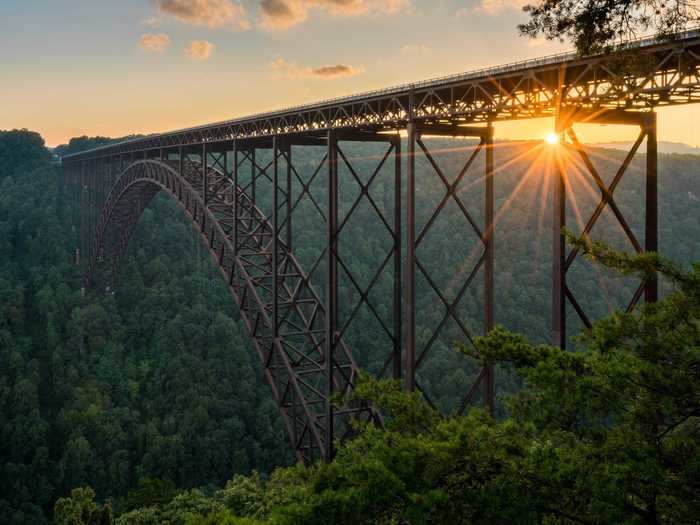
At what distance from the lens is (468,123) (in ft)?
48.5

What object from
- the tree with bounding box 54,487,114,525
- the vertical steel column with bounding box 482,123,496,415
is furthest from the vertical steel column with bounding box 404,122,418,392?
the tree with bounding box 54,487,114,525

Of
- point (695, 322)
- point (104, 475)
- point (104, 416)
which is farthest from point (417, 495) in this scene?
point (104, 416)

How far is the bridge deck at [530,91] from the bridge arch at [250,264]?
240 inches

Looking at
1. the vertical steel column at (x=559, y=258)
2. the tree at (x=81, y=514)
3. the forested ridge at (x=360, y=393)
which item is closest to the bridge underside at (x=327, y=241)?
the vertical steel column at (x=559, y=258)

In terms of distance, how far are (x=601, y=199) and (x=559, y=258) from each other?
4.06 feet

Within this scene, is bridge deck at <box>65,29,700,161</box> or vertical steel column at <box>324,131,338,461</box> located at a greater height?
bridge deck at <box>65,29,700,161</box>

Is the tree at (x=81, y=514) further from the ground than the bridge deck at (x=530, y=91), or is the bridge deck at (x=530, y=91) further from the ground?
the bridge deck at (x=530, y=91)

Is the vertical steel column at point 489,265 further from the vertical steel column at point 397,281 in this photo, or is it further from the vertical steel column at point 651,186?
the vertical steel column at point 651,186

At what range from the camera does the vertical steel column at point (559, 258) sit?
10508mm

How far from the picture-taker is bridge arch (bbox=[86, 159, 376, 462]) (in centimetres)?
2053

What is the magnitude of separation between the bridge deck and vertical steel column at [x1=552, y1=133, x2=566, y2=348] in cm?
113

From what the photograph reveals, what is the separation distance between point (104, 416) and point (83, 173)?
24099 mm

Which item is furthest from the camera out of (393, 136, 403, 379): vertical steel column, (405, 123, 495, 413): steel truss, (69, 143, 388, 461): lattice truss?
(69, 143, 388, 461): lattice truss

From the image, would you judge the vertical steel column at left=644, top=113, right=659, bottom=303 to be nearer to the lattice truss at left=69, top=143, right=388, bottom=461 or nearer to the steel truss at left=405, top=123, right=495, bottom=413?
the steel truss at left=405, top=123, right=495, bottom=413
